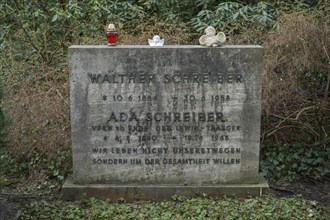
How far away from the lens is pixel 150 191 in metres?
6.47

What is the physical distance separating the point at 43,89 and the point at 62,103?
0.46 metres

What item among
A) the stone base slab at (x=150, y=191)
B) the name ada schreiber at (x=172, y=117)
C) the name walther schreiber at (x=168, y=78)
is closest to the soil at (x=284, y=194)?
the stone base slab at (x=150, y=191)

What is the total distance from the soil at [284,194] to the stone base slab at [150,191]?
1.22ft

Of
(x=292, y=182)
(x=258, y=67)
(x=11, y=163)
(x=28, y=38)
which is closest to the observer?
(x=258, y=67)

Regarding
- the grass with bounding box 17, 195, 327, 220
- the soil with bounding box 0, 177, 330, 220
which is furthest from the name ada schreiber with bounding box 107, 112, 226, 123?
the soil with bounding box 0, 177, 330, 220

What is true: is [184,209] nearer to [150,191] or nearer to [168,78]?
[150,191]

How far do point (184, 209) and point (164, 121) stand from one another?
1029 millimetres

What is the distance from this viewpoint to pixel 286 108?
8.00 metres

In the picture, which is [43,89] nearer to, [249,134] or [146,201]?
[146,201]

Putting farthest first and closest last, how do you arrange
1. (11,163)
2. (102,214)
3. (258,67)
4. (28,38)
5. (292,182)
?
(28,38), (11,163), (292,182), (258,67), (102,214)

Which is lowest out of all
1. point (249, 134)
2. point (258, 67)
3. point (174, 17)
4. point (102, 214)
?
point (102, 214)

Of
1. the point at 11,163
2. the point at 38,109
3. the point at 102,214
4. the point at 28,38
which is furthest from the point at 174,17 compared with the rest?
the point at 102,214

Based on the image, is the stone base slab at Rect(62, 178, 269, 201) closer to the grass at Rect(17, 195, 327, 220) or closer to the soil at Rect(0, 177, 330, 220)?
the grass at Rect(17, 195, 327, 220)

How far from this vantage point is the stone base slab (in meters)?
6.46
